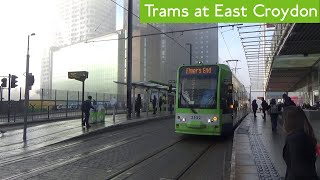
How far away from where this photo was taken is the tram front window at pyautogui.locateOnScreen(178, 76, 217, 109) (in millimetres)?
16672

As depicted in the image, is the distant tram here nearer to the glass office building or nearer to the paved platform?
the paved platform

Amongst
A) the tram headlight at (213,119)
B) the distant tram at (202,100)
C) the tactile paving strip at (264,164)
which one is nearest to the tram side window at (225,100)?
the distant tram at (202,100)

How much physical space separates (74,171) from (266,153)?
5.64 meters

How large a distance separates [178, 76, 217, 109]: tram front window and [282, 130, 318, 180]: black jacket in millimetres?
12821

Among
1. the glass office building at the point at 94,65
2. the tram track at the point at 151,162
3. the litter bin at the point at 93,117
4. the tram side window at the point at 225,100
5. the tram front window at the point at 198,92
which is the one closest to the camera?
the tram track at the point at 151,162

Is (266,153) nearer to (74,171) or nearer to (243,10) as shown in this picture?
(243,10)

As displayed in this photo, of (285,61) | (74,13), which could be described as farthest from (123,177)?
(74,13)

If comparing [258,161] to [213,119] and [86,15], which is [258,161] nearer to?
[213,119]

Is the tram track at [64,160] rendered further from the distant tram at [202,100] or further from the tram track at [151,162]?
the distant tram at [202,100]

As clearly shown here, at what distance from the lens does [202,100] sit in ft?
55.1

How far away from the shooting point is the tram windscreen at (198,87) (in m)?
16.7

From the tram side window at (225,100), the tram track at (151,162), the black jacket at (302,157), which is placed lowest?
the tram track at (151,162)

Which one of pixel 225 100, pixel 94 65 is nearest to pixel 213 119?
pixel 225 100

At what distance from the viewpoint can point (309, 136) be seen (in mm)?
3791
